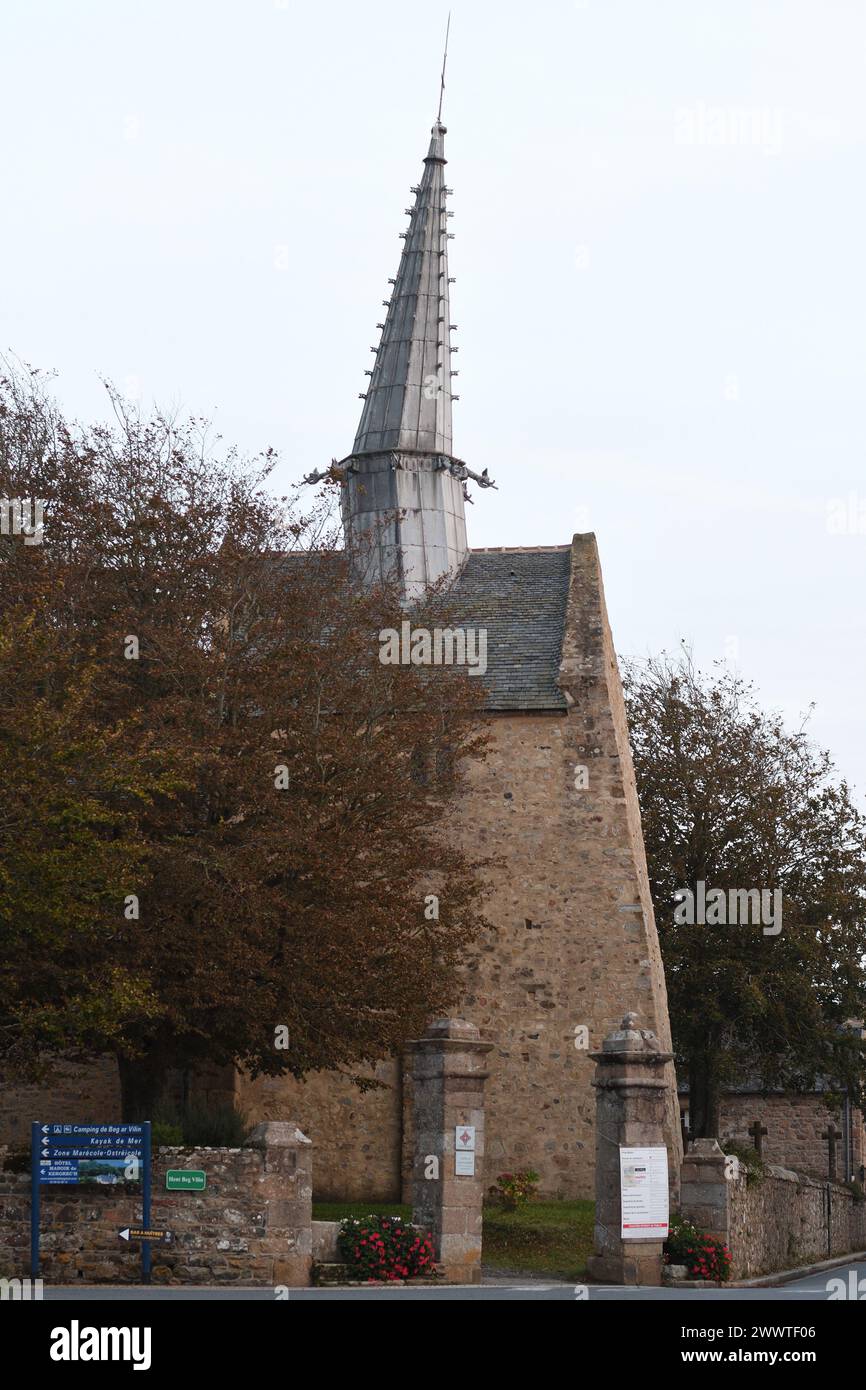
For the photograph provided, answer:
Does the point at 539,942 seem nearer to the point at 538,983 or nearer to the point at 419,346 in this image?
the point at 538,983

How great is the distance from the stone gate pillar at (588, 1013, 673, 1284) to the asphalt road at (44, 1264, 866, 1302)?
1.38 feet

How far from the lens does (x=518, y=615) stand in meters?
31.3

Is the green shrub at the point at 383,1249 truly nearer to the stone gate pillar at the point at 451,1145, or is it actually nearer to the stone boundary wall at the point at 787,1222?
the stone gate pillar at the point at 451,1145

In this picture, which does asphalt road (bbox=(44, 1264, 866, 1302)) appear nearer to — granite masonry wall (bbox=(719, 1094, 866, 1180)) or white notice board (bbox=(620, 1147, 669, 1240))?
white notice board (bbox=(620, 1147, 669, 1240))

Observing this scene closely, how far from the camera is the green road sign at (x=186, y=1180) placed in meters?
17.9

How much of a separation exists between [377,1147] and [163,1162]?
31.8 ft

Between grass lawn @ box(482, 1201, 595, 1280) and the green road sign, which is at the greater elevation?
the green road sign

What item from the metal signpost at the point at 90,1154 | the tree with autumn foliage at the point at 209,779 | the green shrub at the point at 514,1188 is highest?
the tree with autumn foliage at the point at 209,779

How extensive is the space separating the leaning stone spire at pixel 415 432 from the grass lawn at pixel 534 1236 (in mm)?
12402

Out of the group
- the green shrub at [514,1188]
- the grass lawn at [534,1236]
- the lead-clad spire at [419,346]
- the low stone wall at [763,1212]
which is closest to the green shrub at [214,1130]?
the grass lawn at [534,1236]

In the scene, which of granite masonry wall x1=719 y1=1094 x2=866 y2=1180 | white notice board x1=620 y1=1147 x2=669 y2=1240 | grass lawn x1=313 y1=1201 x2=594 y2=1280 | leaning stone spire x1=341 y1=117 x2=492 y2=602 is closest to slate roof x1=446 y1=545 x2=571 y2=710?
leaning stone spire x1=341 y1=117 x2=492 y2=602

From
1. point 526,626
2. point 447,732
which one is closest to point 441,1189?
point 447,732

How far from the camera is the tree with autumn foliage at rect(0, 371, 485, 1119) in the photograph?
65.4ft

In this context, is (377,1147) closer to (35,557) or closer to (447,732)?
(447,732)
